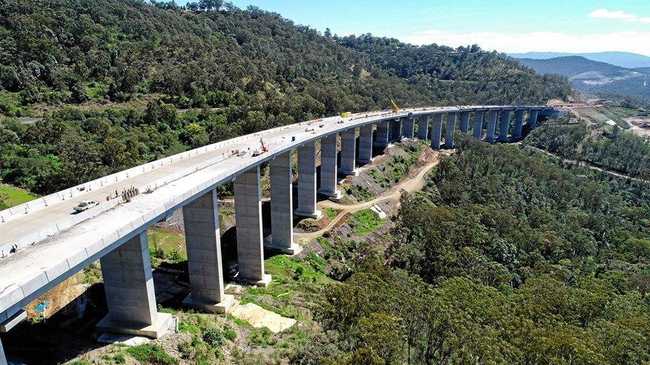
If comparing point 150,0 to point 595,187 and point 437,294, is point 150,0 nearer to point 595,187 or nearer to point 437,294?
point 595,187

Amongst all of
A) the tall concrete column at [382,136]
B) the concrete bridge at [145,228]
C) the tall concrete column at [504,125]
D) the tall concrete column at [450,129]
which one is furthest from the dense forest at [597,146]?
the concrete bridge at [145,228]

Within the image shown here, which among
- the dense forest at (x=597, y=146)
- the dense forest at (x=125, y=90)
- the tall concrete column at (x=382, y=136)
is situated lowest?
the dense forest at (x=597, y=146)

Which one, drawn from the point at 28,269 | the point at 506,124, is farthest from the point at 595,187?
the point at 28,269

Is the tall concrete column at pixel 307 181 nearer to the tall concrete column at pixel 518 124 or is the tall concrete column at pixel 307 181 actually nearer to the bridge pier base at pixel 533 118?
the tall concrete column at pixel 518 124

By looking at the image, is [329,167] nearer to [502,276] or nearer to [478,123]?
[502,276]

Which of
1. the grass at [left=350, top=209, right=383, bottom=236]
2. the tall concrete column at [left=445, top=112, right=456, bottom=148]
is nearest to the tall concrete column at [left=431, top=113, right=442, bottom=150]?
the tall concrete column at [left=445, top=112, right=456, bottom=148]

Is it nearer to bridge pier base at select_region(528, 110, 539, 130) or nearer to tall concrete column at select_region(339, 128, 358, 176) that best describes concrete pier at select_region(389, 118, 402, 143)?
tall concrete column at select_region(339, 128, 358, 176)
